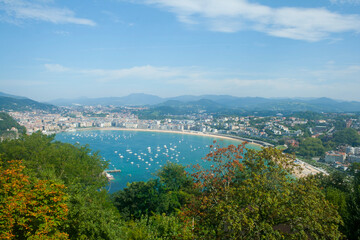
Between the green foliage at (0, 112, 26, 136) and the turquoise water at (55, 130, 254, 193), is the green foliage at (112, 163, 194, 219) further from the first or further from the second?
the green foliage at (0, 112, 26, 136)

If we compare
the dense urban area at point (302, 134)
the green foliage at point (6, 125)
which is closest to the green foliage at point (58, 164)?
the dense urban area at point (302, 134)

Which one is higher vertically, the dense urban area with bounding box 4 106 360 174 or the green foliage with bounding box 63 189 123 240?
the green foliage with bounding box 63 189 123 240

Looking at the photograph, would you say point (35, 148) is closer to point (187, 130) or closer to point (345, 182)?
point (345, 182)

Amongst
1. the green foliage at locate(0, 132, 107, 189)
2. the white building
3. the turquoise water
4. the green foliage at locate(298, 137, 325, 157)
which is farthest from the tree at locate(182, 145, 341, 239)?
the green foliage at locate(298, 137, 325, 157)

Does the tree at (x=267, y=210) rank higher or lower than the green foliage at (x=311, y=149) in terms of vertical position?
higher

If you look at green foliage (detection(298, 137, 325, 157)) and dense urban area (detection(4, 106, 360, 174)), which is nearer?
dense urban area (detection(4, 106, 360, 174))

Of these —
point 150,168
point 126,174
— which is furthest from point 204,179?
point 150,168

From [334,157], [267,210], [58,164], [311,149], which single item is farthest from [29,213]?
[311,149]

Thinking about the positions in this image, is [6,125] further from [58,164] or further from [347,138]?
[347,138]

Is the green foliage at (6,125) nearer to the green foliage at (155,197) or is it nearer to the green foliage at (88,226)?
the green foliage at (155,197)
